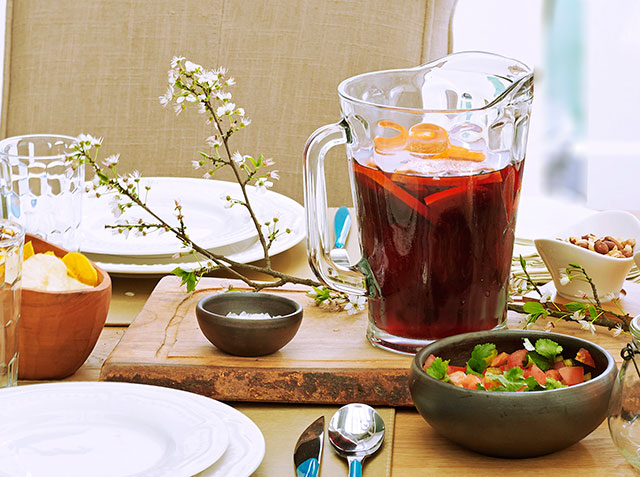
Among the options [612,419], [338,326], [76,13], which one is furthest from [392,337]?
[76,13]

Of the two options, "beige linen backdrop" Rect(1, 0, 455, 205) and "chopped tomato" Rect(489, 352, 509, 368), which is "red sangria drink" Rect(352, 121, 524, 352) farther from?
"beige linen backdrop" Rect(1, 0, 455, 205)

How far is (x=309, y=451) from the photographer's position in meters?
0.66

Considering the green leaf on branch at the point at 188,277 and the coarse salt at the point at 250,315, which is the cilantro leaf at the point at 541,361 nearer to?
the coarse salt at the point at 250,315

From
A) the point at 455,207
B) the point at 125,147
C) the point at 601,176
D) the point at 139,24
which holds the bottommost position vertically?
the point at 601,176

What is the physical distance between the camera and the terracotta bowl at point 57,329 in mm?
785

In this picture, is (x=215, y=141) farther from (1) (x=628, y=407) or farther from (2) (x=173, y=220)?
(1) (x=628, y=407)

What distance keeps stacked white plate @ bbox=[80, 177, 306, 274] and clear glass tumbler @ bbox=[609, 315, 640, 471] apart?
463 mm

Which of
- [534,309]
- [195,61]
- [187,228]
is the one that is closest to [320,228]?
[534,309]

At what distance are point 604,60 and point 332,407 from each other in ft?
10.5

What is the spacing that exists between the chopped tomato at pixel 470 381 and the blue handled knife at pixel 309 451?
12 centimetres

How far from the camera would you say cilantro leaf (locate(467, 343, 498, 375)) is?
0.72 meters

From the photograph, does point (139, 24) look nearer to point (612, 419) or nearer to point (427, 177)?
point (427, 177)

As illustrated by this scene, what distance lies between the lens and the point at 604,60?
11.9ft

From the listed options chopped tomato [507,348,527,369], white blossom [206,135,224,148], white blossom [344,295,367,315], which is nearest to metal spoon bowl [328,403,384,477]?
chopped tomato [507,348,527,369]
